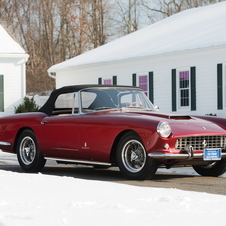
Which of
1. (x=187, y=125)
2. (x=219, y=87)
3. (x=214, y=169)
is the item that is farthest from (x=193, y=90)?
(x=187, y=125)

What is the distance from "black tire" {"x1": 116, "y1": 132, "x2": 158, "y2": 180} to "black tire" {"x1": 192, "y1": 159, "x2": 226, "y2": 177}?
62.2 inches

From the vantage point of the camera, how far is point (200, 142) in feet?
24.1

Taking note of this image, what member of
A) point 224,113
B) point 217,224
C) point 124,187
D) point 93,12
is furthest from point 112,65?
point 93,12

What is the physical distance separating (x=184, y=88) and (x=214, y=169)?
11978mm

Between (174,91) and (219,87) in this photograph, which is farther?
(174,91)

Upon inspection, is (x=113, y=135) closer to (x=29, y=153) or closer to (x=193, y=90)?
(x=29, y=153)

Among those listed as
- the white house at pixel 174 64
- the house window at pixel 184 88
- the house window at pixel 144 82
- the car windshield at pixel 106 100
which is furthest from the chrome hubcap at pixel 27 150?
the house window at pixel 144 82

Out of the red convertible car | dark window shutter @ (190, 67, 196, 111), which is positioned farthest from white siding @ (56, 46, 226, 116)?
the red convertible car

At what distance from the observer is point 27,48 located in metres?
50.2

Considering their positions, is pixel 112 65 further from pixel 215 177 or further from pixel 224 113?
pixel 215 177

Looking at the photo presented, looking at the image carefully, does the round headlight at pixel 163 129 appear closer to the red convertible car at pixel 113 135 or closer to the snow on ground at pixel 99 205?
the red convertible car at pixel 113 135

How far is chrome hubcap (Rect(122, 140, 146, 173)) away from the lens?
24.2ft

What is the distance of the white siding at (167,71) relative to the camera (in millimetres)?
18859

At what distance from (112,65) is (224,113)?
23.0 ft
